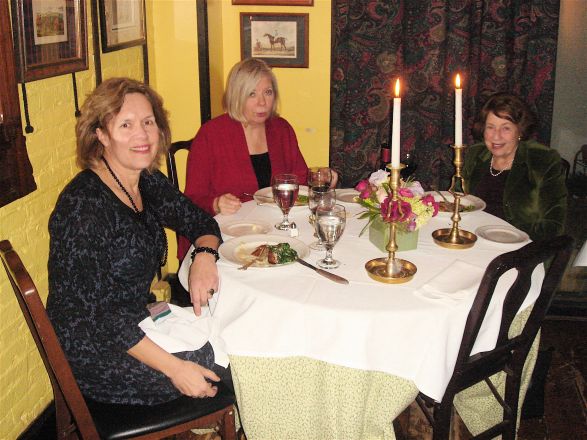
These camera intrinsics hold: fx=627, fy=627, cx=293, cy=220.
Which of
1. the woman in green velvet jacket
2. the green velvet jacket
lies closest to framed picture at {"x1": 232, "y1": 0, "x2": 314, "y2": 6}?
the woman in green velvet jacket

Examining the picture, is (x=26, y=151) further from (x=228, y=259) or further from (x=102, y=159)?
(x=228, y=259)

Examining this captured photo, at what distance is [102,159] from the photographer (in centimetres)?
192

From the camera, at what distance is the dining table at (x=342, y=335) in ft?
5.50

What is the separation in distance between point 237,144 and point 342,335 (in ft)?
4.84

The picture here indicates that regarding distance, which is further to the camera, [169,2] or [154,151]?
[169,2]

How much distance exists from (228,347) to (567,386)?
1.77 meters

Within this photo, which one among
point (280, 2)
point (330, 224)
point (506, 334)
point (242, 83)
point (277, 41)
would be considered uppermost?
point (280, 2)

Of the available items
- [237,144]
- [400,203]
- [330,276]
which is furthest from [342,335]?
[237,144]

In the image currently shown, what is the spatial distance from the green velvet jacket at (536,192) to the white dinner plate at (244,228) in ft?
3.67

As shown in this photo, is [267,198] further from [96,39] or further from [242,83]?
[96,39]

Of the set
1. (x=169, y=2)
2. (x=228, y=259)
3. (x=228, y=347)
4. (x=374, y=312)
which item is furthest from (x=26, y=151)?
(x=169, y=2)

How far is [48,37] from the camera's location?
203 cm

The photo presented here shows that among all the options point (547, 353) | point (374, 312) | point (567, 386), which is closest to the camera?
point (374, 312)

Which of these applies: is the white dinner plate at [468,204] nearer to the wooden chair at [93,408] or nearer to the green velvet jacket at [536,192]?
the green velvet jacket at [536,192]
